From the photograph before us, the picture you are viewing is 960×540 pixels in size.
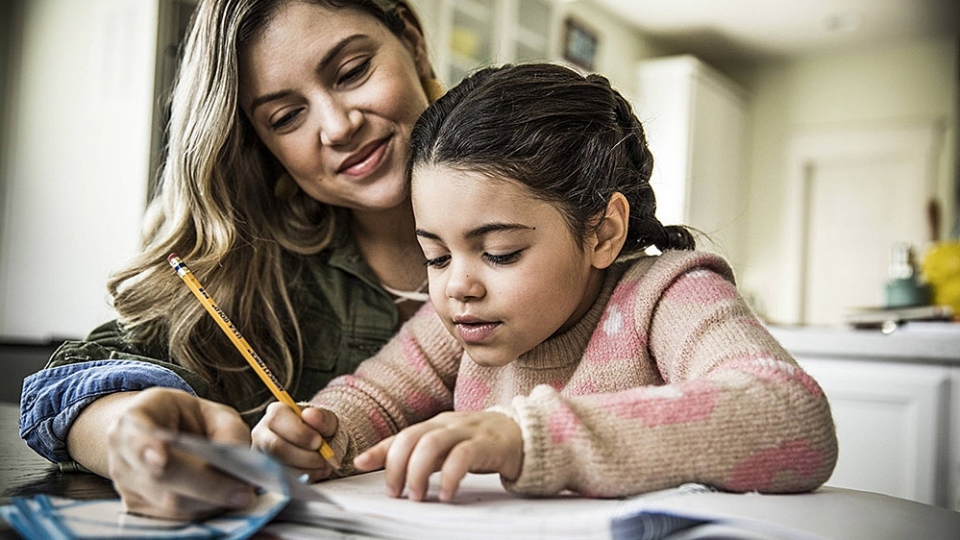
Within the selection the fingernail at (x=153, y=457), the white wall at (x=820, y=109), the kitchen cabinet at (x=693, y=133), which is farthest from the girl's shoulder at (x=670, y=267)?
the white wall at (x=820, y=109)

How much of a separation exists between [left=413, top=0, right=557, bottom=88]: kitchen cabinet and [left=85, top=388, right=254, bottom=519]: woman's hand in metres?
2.91

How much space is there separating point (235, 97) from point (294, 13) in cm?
12

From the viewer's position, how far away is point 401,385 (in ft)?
3.05

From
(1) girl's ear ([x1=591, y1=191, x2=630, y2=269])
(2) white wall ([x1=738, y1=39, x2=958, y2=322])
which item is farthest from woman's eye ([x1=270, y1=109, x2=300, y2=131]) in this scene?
(2) white wall ([x1=738, y1=39, x2=958, y2=322])

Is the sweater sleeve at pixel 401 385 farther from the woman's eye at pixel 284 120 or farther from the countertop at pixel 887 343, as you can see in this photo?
the countertop at pixel 887 343

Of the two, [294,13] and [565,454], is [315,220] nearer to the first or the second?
[294,13]

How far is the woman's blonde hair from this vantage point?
1.04 meters

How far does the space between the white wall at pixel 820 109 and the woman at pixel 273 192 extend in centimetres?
480

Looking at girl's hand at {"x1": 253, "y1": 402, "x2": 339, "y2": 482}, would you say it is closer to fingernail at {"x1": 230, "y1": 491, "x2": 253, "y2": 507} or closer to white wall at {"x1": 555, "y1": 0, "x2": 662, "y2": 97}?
fingernail at {"x1": 230, "y1": 491, "x2": 253, "y2": 507}

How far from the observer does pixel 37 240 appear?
285 centimetres

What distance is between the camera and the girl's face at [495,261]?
78 centimetres

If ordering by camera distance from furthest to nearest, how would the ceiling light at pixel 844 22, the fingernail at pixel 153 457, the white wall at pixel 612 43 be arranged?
the ceiling light at pixel 844 22, the white wall at pixel 612 43, the fingernail at pixel 153 457

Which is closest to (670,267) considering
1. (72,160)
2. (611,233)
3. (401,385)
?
(611,233)

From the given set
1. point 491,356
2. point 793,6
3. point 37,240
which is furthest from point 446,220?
point 793,6
